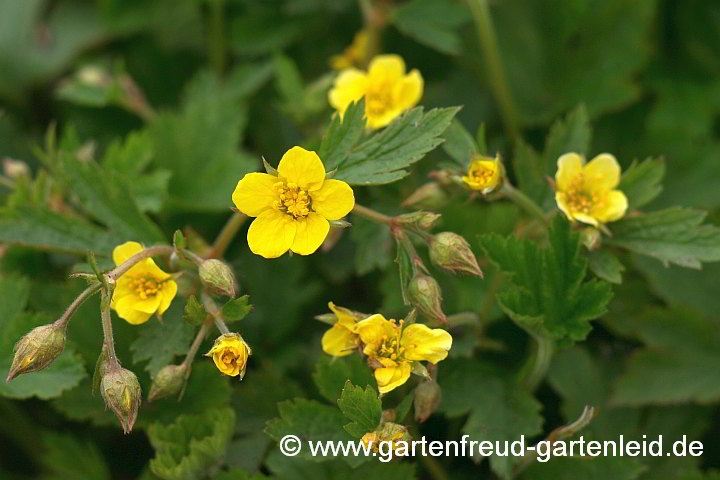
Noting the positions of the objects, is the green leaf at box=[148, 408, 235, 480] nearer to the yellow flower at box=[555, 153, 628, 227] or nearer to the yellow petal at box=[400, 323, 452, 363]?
the yellow petal at box=[400, 323, 452, 363]

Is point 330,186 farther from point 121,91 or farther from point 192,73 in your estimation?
point 192,73

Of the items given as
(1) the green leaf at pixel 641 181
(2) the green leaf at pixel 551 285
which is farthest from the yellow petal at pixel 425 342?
(1) the green leaf at pixel 641 181

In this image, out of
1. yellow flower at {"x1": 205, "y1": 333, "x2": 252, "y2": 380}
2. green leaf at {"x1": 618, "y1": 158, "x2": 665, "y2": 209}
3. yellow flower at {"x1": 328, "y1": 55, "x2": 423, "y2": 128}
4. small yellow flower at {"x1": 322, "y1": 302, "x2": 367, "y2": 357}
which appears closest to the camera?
yellow flower at {"x1": 205, "y1": 333, "x2": 252, "y2": 380}

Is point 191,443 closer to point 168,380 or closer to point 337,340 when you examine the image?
point 168,380

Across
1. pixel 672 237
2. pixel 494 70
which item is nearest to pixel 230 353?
pixel 672 237

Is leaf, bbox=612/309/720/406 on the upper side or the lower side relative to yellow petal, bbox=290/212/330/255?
lower

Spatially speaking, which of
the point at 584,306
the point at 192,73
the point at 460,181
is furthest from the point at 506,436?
the point at 192,73

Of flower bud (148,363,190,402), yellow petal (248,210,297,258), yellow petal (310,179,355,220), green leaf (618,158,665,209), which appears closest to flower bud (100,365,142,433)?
flower bud (148,363,190,402)
